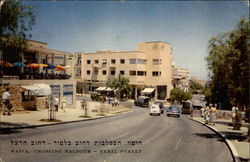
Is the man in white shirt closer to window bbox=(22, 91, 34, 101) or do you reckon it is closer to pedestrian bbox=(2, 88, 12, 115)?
pedestrian bbox=(2, 88, 12, 115)

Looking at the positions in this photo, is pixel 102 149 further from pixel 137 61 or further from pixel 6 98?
pixel 137 61

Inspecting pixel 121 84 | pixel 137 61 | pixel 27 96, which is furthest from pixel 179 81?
pixel 27 96

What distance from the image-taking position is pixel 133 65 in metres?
23.5

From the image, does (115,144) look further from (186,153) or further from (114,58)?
(114,58)

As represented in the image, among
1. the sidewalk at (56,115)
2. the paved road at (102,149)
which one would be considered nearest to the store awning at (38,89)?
the sidewalk at (56,115)

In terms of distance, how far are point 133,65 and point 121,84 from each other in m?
2.20

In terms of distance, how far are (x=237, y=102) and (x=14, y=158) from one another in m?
13.2

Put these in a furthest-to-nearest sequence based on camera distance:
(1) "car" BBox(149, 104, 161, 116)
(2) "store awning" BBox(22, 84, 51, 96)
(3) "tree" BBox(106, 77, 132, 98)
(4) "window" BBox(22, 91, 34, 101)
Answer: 1. (1) "car" BBox(149, 104, 161, 116)
2. (4) "window" BBox(22, 91, 34, 101)
3. (3) "tree" BBox(106, 77, 132, 98)
4. (2) "store awning" BBox(22, 84, 51, 96)

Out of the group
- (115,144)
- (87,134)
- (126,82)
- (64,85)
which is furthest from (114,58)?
(115,144)

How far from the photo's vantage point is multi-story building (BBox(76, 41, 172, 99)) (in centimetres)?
2291

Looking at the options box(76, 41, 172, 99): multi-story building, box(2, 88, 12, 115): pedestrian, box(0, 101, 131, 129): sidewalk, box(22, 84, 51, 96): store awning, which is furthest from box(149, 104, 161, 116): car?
box(2, 88, 12, 115): pedestrian

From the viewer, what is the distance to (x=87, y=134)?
13500 mm

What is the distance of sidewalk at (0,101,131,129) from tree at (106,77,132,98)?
3277 mm

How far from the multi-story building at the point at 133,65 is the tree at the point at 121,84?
1.84 feet
